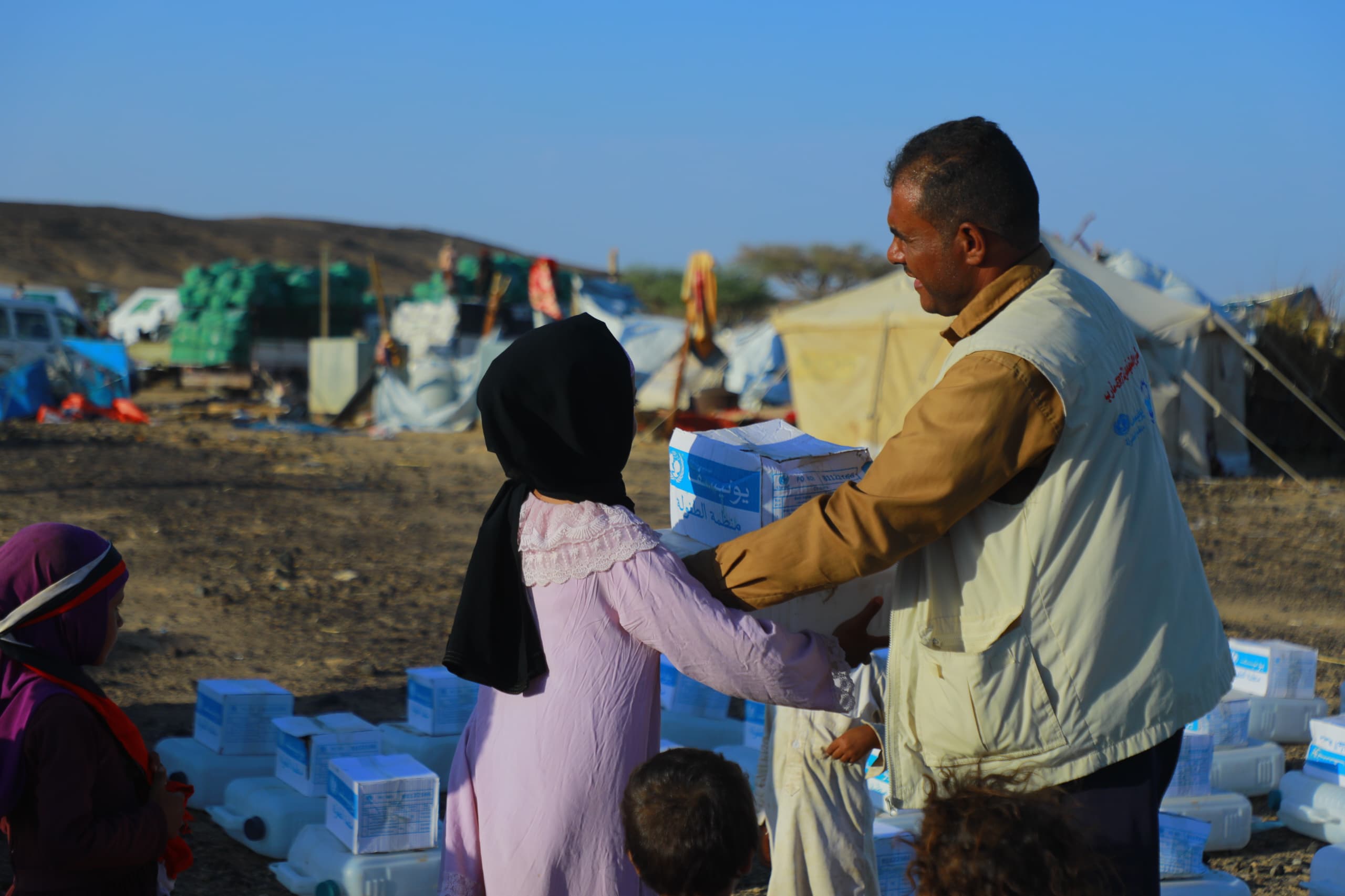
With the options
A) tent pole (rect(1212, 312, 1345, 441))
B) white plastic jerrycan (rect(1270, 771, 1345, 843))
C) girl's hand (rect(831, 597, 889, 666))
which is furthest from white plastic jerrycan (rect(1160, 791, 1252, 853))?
tent pole (rect(1212, 312, 1345, 441))

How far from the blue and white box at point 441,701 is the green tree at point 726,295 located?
106 ft

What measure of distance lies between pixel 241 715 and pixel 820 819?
7.97ft

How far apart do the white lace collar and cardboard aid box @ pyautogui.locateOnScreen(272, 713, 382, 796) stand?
86.2 inches

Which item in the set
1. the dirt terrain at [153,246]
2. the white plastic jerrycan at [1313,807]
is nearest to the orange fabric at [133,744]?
the white plastic jerrycan at [1313,807]

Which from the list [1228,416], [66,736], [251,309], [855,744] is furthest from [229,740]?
[251,309]

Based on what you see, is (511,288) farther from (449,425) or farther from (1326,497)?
(1326,497)

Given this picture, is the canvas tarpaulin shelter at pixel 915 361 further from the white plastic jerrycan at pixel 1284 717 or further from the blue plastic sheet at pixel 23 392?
the blue plastic sheet at pixel 23 392

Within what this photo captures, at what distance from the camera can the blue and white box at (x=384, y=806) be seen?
3.41 meters

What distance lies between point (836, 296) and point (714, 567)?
42.1 ft

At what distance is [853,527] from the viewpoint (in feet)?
5.95

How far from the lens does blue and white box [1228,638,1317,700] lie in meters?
5.07

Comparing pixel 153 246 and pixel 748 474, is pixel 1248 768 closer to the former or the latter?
pixel 748 474

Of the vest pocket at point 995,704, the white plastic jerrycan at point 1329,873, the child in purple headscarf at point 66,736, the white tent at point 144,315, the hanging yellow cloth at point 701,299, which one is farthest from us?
the white tent at point 144,315

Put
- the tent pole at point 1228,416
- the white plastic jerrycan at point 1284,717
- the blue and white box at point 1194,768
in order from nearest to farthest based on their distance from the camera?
the blue and white box at point 1194,768, the white plastic jerrycan at point 1284,717, the tent pole at point 1228,416
